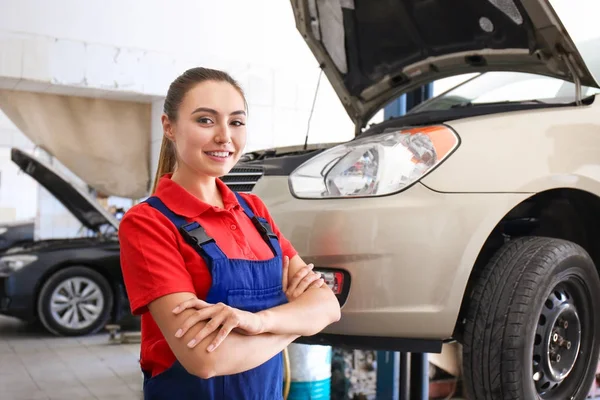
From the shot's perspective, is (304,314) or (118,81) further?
(118,81)

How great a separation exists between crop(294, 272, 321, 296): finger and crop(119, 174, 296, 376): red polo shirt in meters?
0.08

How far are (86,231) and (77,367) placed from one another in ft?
3.93

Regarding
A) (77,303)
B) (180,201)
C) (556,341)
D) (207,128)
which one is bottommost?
(77,303)

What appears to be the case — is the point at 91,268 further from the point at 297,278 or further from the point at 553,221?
the point at 297,278

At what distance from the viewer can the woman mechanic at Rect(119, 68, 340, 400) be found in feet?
3.46

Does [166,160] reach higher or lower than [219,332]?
higher

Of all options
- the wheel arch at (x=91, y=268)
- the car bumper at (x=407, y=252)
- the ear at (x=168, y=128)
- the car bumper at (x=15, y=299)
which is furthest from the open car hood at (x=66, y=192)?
the ear at (x=168, y=128)

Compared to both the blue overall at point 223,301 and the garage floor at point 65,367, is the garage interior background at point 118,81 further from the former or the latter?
the blue overall at point 223,301

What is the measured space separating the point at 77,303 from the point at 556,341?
3491 mm

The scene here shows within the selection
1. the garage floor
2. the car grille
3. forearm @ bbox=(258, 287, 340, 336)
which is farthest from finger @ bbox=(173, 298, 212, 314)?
the garage floor

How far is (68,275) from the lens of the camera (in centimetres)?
445

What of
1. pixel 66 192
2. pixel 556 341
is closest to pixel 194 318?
pixel 556 341

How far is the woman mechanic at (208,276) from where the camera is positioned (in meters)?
1.05

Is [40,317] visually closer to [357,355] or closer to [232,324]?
[357,355]
